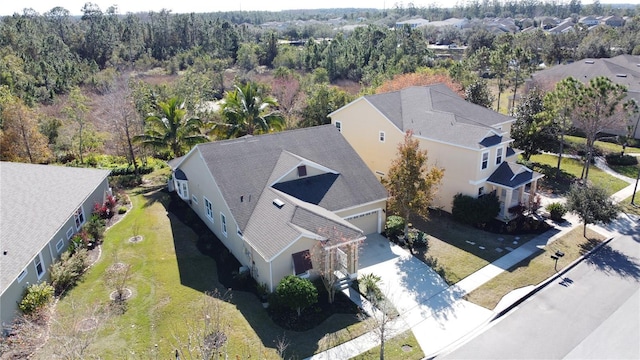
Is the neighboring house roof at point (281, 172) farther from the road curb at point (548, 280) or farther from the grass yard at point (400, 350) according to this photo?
the road curb at point (548, 280)

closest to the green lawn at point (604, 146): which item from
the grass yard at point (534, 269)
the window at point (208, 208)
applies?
the grass yard at point (534, 269)

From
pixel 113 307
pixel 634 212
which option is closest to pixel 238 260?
→ pixel 113 307

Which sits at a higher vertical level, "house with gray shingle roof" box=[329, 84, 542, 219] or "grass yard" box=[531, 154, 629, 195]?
"house with gray shingle roof" box=[329, 84, 542, 219]

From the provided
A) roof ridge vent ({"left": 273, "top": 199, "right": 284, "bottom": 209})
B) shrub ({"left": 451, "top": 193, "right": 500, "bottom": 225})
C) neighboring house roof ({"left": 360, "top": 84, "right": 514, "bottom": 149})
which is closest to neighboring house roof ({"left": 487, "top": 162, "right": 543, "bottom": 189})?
shrub ({"left": 451, "top": 193, "right": 500, "bottom": 225})

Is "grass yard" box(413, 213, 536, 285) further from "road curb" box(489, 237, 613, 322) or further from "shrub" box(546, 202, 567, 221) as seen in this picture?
"shrub" box(546, 202, 567, 221)

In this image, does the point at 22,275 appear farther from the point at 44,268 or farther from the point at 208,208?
the point at 208,208

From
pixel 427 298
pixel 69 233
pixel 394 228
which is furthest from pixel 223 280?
pixel 394 228
